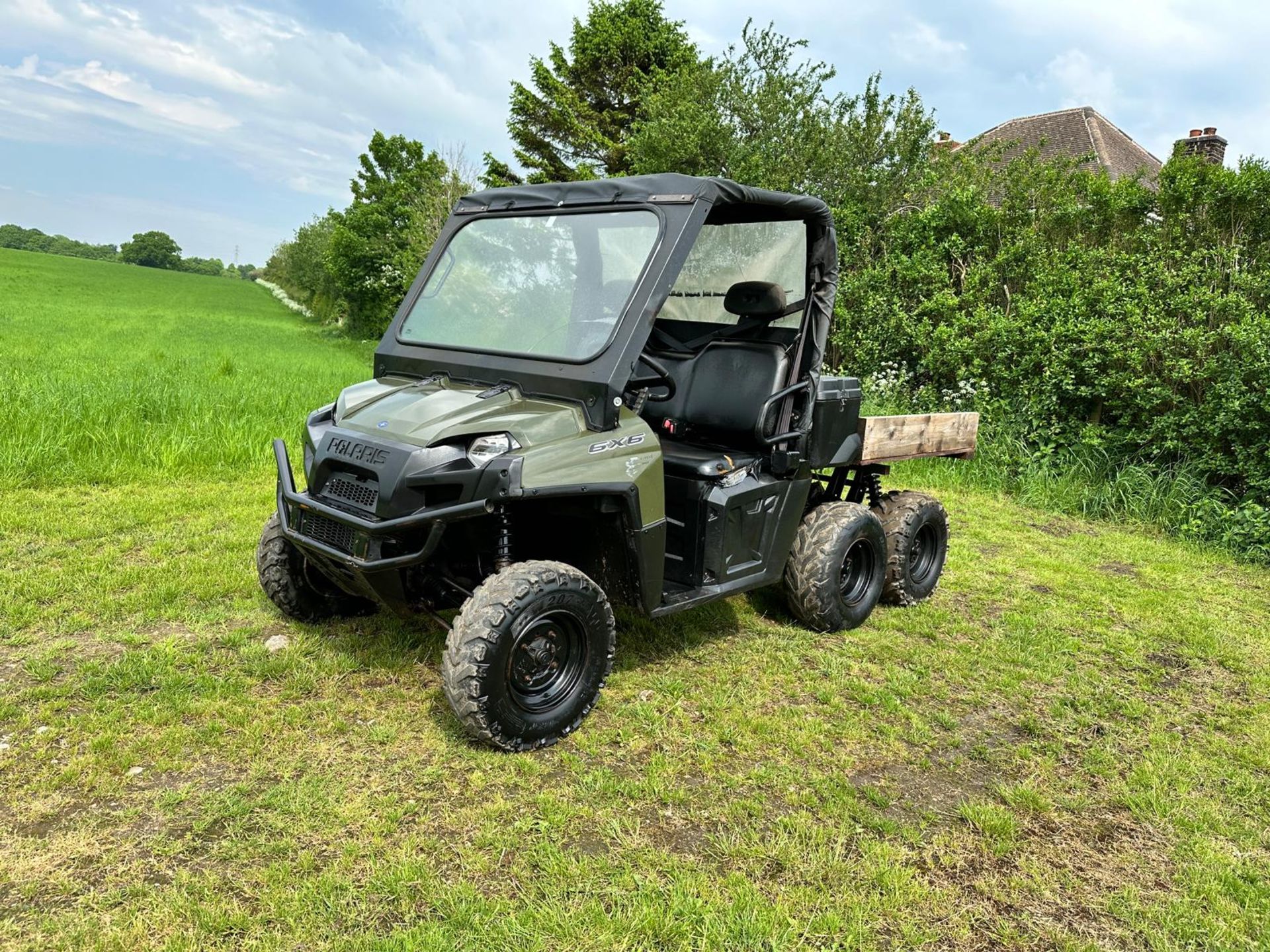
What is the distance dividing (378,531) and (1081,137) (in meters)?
23.1

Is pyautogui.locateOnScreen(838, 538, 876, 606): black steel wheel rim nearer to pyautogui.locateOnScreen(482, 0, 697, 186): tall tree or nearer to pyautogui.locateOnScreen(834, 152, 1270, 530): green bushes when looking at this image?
pyautogui.locateOnScreen(834, 152, 1270, 530): green bushes

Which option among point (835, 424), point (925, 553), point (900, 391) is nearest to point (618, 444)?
point (835, 424)

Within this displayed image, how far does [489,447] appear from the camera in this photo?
10.6 feet

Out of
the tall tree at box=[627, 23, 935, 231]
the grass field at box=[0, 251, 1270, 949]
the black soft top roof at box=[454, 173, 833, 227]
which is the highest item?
the tall tree at box=[627, 23, 935, 231]

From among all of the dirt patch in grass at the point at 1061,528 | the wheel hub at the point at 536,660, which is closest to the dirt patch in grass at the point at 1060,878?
the wheel hub at the point at 536,660

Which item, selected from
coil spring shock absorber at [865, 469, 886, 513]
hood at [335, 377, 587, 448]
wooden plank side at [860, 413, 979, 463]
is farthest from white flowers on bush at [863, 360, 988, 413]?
hood at [335, 377, 587, 448]

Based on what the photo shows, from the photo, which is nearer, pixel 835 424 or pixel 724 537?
pixel 724 537

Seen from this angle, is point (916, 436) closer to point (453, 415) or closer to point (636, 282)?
point (636, 282)

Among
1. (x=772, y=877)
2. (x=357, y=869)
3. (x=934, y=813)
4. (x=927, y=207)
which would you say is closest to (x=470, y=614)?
(x=357, y=869)

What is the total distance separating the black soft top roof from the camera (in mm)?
3705

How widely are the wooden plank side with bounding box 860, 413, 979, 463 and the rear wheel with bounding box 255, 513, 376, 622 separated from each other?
2896 mm

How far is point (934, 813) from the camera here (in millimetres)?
3205

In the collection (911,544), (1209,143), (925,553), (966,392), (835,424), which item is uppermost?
(1209,143)

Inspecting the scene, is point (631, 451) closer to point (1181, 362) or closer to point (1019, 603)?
point (1019, 603)
